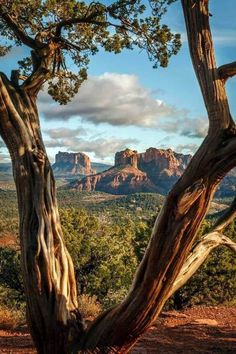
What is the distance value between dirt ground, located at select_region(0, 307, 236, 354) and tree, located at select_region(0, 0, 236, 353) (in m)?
3.32

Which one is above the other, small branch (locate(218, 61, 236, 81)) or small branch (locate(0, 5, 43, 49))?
small branch (locate(0, 5, 43, 49))

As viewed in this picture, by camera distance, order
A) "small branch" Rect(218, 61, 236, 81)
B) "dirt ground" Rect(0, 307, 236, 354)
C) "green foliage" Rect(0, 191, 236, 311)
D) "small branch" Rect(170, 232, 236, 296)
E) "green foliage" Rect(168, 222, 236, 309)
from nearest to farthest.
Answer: "small branch" Rect(218, 61, 236, 81) → "small branch" Rect(170, 232, 236, 296) → "dirt ground" Rect(0, 307, 236, 354) → "green foliage" Rect(168, 222, 236, 309) → "green foliage" Rect(0, 191, 236, 311)

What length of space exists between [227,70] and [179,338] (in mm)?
6580

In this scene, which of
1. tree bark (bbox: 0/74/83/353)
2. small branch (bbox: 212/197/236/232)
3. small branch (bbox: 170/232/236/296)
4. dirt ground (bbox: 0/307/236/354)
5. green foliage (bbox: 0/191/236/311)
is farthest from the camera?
green foliage (bbox: 0/191/236/311)

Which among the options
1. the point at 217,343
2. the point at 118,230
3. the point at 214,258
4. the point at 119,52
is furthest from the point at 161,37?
the point at 118,230

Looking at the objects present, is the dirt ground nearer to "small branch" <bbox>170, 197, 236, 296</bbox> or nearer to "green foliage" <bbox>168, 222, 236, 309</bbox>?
"small branch" <bbox>170, 197, 236, 296</bbox>

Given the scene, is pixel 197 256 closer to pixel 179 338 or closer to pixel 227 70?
pixel 227 70

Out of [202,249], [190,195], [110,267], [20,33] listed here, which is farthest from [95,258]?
[190,195]

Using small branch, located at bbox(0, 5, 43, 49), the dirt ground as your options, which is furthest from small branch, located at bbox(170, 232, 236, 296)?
the dirt ground

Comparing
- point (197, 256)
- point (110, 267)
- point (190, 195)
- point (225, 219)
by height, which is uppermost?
point (190, 195)

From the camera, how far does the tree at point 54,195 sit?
141 inches

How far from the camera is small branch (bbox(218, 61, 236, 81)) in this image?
3664 millimetres

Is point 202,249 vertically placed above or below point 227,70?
below

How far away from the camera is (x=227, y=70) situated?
367 cm
